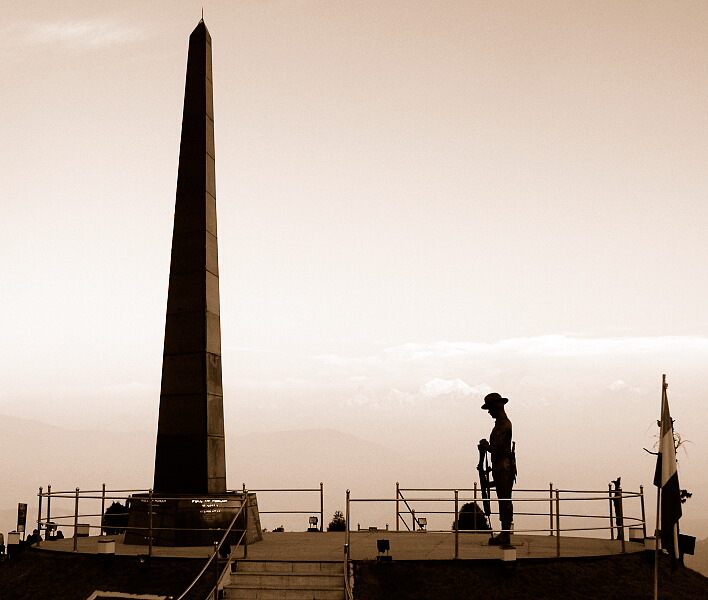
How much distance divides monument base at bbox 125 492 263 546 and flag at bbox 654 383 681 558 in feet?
26.2

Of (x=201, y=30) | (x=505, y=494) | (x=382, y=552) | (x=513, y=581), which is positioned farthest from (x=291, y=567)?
(x=201, y=30)

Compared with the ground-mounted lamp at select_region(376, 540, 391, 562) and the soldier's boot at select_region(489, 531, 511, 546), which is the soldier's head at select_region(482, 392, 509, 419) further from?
the ground-mounted lamp at select_region(376, 540, 391, 562)

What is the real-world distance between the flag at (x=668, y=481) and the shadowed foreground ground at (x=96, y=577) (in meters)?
6.98

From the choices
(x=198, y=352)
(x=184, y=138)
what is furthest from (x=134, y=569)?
(x=184, y=138)

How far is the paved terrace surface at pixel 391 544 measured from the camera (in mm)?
15438

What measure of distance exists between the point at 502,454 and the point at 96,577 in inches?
308

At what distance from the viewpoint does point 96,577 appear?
15000 mm

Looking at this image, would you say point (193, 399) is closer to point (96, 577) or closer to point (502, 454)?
point (96, 577)

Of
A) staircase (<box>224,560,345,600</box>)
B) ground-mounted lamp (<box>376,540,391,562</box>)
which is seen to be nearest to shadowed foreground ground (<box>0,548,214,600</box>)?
staircase (<box>224,560,345,600</box>)

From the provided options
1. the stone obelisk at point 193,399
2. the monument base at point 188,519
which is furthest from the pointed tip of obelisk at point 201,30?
the monument base at point 188,519

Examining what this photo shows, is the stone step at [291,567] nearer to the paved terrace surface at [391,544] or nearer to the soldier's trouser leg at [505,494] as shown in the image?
the paved terrace surface at [391,544]

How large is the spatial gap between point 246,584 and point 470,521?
11.3m

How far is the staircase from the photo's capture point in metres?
13.7

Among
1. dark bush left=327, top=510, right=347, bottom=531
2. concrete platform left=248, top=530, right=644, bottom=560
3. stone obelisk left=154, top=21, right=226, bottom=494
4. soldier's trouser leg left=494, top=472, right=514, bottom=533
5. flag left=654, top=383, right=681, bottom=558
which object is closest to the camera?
flag left=654, top=383, right=681, bottom=558
